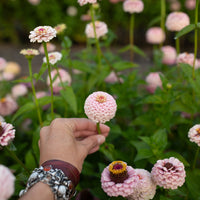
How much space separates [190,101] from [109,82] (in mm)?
540

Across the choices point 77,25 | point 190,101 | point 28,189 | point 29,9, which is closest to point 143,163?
point 190,101

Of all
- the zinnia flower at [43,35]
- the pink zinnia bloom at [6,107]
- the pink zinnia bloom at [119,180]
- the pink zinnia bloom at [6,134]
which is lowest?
the pink zinnia bloom at [6,107]

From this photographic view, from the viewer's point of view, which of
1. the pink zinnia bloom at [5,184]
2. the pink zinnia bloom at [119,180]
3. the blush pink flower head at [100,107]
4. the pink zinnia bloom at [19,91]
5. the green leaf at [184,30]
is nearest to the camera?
the pink zinnia bloom at [5,184]

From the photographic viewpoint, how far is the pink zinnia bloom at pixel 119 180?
2.35 feet

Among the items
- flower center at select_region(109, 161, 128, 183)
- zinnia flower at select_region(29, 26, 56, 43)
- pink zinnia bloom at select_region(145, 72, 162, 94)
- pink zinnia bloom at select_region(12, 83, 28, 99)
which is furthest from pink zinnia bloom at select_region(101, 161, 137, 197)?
pink zinnia bloom at select_region(12, 83, 28, 99)

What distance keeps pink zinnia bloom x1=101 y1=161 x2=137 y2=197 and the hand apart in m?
0.11

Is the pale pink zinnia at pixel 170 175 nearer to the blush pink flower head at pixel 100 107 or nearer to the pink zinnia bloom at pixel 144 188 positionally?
the pink zinnia bloom at pixel 144 188

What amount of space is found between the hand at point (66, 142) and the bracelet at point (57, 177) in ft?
0.08

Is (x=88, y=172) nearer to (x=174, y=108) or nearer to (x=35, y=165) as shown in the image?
(x=35, y=165)

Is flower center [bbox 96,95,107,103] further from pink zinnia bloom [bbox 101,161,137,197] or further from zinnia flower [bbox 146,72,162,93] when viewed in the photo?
zinnia flower [bbox 146,72,162,93]

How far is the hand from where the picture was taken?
79cm

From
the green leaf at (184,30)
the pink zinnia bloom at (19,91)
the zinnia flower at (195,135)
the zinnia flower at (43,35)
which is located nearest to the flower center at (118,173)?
the zinnia flower at (195,135)

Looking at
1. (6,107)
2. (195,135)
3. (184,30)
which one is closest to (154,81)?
(184,30)

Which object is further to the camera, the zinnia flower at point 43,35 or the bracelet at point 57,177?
the zinnia flower at point 43,35
